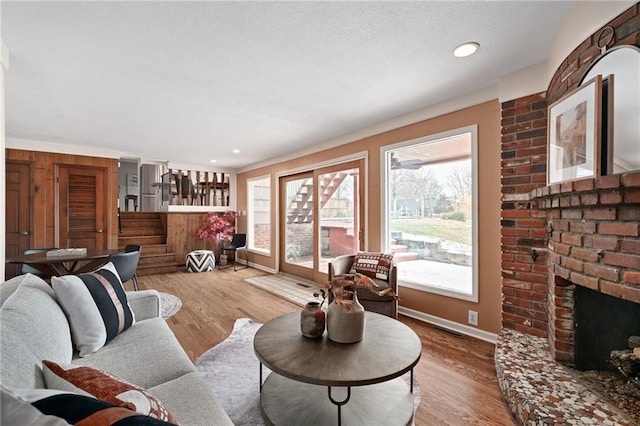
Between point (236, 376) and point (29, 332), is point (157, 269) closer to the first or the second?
point (236, 376)

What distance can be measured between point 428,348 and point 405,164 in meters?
2.11

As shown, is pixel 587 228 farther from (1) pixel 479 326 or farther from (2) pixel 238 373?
(2) pixel 238 373

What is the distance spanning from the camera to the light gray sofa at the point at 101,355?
3.19ft

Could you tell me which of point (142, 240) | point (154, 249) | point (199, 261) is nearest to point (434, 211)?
point (199, 261)

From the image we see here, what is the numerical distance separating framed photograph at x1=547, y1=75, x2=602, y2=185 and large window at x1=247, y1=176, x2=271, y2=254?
5112mm

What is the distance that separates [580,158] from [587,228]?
0.43 metres

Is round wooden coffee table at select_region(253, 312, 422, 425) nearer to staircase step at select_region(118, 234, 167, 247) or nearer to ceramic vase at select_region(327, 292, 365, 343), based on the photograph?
ceramic vase at select_region(327, 292, 365, 343)

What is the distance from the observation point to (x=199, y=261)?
242 inches

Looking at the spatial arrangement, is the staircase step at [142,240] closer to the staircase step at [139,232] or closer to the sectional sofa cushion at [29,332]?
the staircase step at [139,232]

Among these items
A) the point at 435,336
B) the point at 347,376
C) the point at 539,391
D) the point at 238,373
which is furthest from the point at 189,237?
the point at 539,391

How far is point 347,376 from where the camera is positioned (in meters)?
1.32

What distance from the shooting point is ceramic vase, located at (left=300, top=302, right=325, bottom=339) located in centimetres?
169

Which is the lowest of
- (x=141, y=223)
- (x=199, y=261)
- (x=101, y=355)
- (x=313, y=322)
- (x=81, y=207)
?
(x=199, y=261)

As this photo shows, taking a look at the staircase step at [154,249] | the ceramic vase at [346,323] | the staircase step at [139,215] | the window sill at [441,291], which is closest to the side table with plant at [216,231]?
the staircase step at [154,249]
